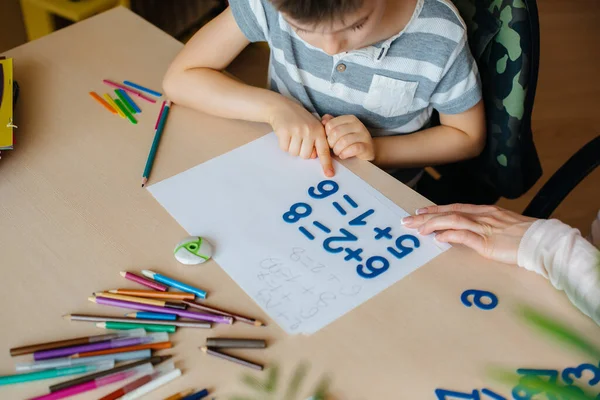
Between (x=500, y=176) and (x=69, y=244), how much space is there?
2.22 feet

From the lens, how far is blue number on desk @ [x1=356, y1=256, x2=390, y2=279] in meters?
0.65

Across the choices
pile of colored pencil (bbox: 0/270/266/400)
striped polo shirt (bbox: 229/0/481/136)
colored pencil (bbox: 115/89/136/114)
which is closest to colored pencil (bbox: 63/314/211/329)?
pile of colored pencil (bbox: 0/270/266/400)

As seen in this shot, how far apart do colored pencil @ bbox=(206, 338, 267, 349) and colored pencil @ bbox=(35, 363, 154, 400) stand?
0.20ft

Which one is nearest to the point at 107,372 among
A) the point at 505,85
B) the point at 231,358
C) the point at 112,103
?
the point at 231,358

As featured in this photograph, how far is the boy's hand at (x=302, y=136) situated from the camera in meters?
0.80

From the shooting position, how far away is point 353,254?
2.20ft

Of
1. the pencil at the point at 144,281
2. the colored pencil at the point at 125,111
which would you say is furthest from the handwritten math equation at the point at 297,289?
the colored pencil at the point at 125,111

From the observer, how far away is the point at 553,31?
2.60m

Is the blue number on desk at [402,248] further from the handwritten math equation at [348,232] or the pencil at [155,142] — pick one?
the pencil at [155,142]

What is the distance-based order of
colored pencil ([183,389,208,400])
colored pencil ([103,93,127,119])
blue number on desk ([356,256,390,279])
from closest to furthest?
colored pencil ([183,389,208,400]) < blue number on desk ([356,256,390,279]) < colored pencil ([103,93,127,119])

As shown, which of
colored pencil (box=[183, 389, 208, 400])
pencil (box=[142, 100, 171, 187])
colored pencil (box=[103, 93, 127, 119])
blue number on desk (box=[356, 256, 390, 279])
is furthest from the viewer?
colored pencil (box=[103, 93, 127, 119])

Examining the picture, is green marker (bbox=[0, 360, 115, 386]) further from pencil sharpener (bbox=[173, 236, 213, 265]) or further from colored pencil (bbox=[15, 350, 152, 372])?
pencil sharpener (bbox=[173, 236, 213, 265])

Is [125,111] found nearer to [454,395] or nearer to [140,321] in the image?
[140,321]

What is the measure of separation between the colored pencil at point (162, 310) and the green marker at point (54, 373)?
0.06 m
